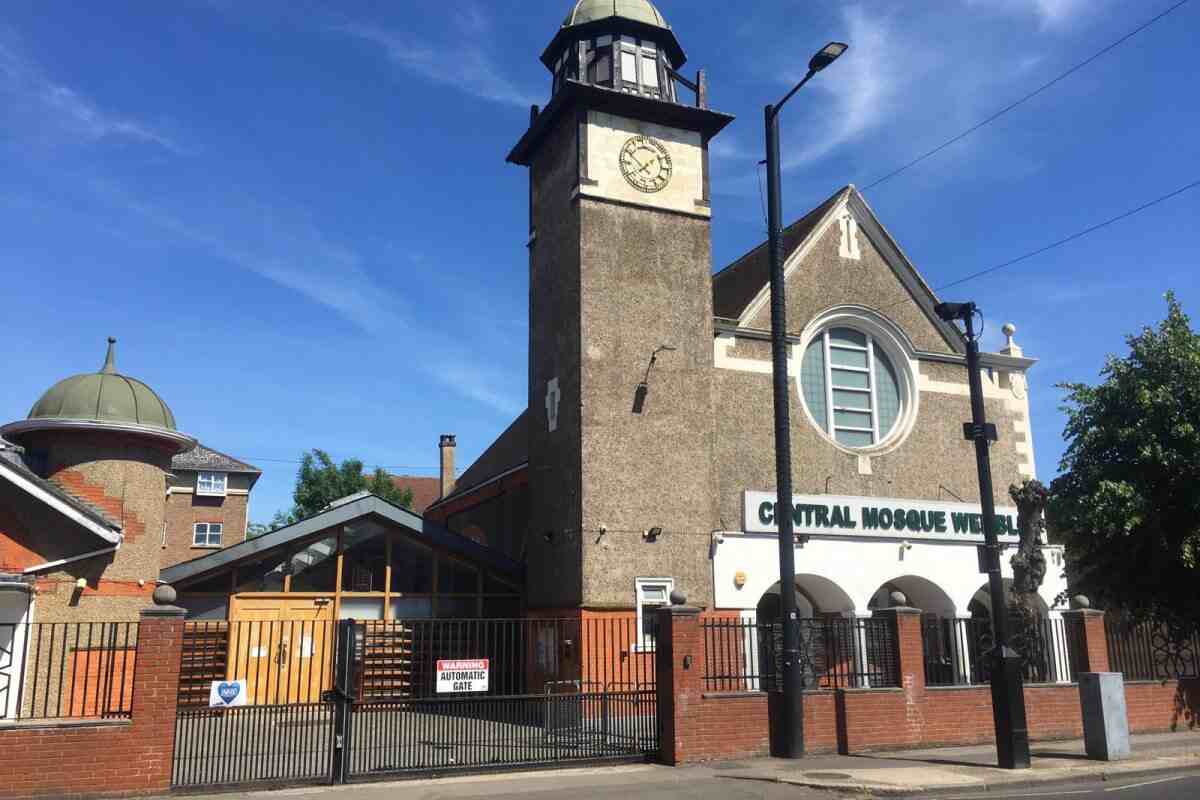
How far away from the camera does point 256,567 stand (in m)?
20.7

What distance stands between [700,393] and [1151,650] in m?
10.0

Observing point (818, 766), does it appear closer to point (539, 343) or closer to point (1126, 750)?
point (1126, 750)

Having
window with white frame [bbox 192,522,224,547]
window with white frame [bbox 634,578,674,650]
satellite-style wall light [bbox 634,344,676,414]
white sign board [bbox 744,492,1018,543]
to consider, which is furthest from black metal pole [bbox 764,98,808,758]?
window with white frame [bbox 192,522,224,547]

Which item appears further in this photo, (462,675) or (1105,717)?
(1105,717)

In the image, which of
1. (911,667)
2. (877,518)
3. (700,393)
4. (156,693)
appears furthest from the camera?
(877,518)

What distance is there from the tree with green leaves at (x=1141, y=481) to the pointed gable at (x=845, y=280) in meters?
4.03

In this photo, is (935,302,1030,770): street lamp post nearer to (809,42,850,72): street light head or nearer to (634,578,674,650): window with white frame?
(809,42,850,72): street light head

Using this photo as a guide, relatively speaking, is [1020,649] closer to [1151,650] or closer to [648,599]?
[1151,650]

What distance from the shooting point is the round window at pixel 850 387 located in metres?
22.3

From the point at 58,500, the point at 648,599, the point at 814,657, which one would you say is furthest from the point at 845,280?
the point at 58,500

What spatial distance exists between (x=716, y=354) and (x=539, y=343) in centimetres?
398

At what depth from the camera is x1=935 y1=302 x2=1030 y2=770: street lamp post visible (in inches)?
526

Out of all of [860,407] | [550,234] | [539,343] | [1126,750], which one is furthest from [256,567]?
[1126,750]

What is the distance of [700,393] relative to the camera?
20.2m
